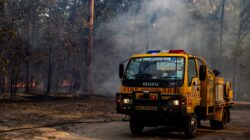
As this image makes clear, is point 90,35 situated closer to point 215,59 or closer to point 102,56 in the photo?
point 102,56

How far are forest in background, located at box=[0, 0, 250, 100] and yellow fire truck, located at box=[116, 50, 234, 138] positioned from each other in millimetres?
17636

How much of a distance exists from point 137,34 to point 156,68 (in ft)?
101

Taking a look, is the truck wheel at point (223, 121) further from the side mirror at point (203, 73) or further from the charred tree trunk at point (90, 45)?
the charred tree trunk at point (90, 45)

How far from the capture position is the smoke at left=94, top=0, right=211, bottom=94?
3619 cm

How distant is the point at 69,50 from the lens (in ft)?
119

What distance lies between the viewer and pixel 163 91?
10.9m

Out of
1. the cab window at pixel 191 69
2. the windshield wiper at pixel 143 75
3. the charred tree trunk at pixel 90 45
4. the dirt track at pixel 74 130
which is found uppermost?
the charred tree trunk at pixel 90 45

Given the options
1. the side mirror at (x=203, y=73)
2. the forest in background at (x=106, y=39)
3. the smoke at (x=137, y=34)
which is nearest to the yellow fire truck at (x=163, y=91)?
the side mirror at (x=203, y=73)

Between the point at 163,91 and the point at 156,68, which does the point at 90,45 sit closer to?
the point at 156,68

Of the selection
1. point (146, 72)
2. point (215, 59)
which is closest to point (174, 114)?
point (146, 72)

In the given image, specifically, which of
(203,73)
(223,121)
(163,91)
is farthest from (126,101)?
(223,121)

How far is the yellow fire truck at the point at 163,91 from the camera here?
35.3 feet

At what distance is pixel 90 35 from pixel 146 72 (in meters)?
18.3

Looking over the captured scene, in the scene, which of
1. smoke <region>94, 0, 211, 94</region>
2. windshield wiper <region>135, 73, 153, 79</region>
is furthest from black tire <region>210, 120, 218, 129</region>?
smoke <region>94, 0, 211, 94</region>
